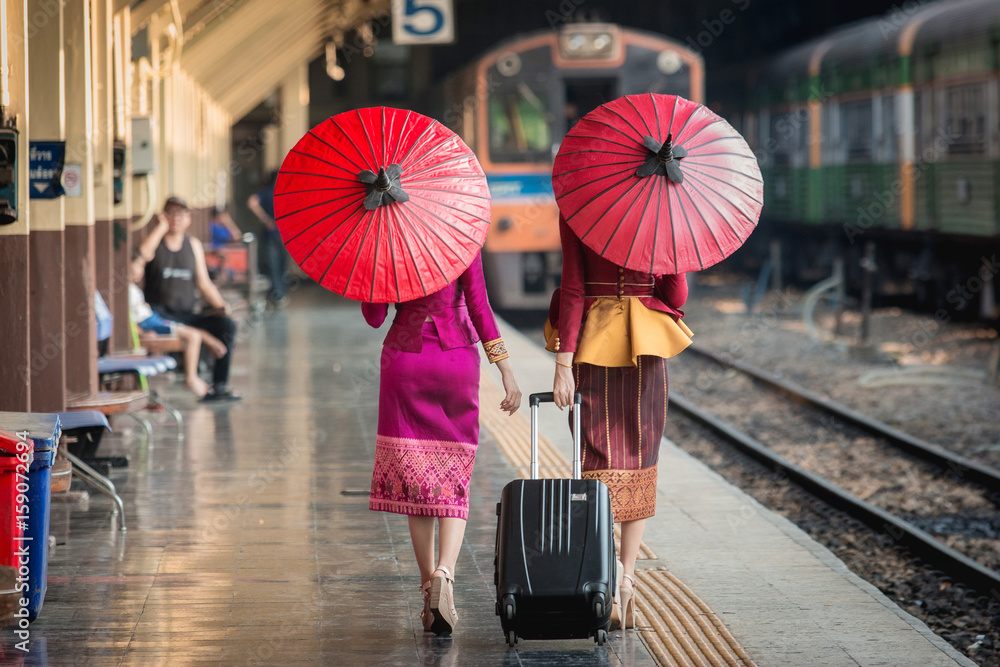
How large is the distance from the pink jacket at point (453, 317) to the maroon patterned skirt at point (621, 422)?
32 cm

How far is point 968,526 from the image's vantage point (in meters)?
6.68

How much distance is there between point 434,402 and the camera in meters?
4.05

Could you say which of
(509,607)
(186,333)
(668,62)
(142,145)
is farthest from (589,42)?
(509,607)

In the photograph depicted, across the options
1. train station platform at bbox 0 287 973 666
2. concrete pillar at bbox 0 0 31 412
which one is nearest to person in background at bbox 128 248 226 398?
train station platform at bbox 0 287 973 666

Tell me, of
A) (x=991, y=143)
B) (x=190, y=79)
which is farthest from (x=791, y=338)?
(x=190, y=79)

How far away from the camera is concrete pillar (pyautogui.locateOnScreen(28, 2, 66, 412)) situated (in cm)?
596

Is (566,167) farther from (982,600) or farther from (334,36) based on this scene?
(334,36)

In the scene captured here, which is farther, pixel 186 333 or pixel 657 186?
pixel 186 333

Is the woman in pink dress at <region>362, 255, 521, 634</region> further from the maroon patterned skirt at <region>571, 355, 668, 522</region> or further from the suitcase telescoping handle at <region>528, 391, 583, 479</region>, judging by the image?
the maroon patterned skirt at <region>571, 355, 668, 522</region>

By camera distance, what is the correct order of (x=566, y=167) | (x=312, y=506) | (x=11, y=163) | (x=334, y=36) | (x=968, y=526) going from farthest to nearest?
(x=334, y=36) < (x=968, y=526) < (x=312, y=506) < (x=11, y=163) < (x=566, y=167)

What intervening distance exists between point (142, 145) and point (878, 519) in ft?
17.5

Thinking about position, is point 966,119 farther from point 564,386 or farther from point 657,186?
point 564,386

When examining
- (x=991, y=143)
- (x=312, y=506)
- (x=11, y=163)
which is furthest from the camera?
(x=991, y=143)

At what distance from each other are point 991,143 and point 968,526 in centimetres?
781
